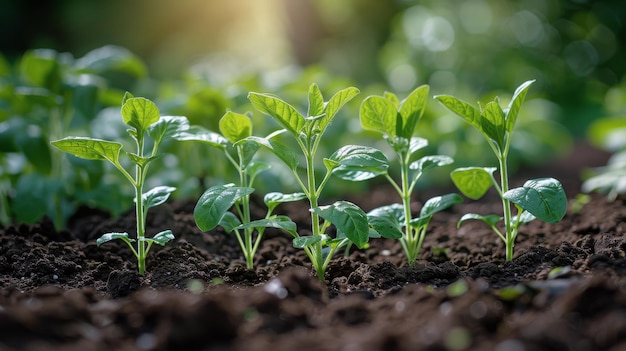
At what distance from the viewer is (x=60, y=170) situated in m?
3.25

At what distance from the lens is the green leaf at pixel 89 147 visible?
1978mm

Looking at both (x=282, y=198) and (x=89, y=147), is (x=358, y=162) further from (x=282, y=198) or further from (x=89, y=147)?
(x=89, y=147)

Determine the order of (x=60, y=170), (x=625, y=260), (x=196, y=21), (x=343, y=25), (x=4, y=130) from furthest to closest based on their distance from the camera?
1. (x=196, y=21)
2. (x=343, y=25)
3. (x=60, y=170)
4. (x=4, y=130)
5. (x=625, y=260)

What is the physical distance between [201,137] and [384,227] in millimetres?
664

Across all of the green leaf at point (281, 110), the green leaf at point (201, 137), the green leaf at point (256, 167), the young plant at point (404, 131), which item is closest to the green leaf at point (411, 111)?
the young plant at point (404, 131)

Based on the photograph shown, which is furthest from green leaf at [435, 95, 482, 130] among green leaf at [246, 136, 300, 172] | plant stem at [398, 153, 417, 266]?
green leaf at [246, 136, 300, 172]

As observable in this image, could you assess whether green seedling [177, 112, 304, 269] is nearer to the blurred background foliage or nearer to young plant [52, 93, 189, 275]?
young plant [52, 93, 189, 275]

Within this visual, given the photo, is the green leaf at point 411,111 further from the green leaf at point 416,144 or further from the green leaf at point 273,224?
the green leaf at point 273,224

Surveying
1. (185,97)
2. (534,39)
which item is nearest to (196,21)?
(534,39)

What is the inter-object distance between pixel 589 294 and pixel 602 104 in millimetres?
7668

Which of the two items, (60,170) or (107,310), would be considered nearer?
(107,310)

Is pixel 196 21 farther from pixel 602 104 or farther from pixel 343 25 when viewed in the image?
pixel 602 104

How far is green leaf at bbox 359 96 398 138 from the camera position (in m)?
2.17

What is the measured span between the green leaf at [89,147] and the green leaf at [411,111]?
0.93 m
